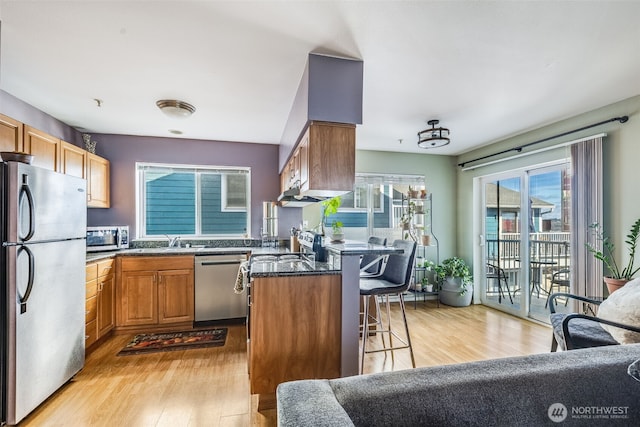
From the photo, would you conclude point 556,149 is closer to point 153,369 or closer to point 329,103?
point 329,103

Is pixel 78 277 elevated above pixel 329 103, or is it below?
below

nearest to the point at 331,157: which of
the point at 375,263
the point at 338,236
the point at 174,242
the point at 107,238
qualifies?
the point at 338,236

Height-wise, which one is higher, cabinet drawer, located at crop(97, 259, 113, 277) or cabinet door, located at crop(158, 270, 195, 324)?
cabinet drawer, located at crop(97, 259, 113, 277)

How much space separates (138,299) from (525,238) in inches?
190

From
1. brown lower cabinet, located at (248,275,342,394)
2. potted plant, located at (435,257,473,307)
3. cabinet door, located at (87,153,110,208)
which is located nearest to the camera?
brown lower cabinet, located at (248,275,342,394)

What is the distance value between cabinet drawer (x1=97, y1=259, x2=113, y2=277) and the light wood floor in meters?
0.72

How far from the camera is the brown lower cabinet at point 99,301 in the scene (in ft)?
8.92

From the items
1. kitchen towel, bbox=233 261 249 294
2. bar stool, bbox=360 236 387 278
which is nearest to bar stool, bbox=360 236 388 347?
bar stool, bbox=360 236 387 278

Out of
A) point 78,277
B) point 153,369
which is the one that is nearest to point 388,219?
point 153,369

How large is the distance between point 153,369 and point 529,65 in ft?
12.5

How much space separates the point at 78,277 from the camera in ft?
7.57

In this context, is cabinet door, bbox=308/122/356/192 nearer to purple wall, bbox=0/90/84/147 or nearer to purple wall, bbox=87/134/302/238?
purple wall, bbox=87/134/302/238

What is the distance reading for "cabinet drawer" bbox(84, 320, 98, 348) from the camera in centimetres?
267

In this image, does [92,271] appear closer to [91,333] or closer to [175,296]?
[91,333]
